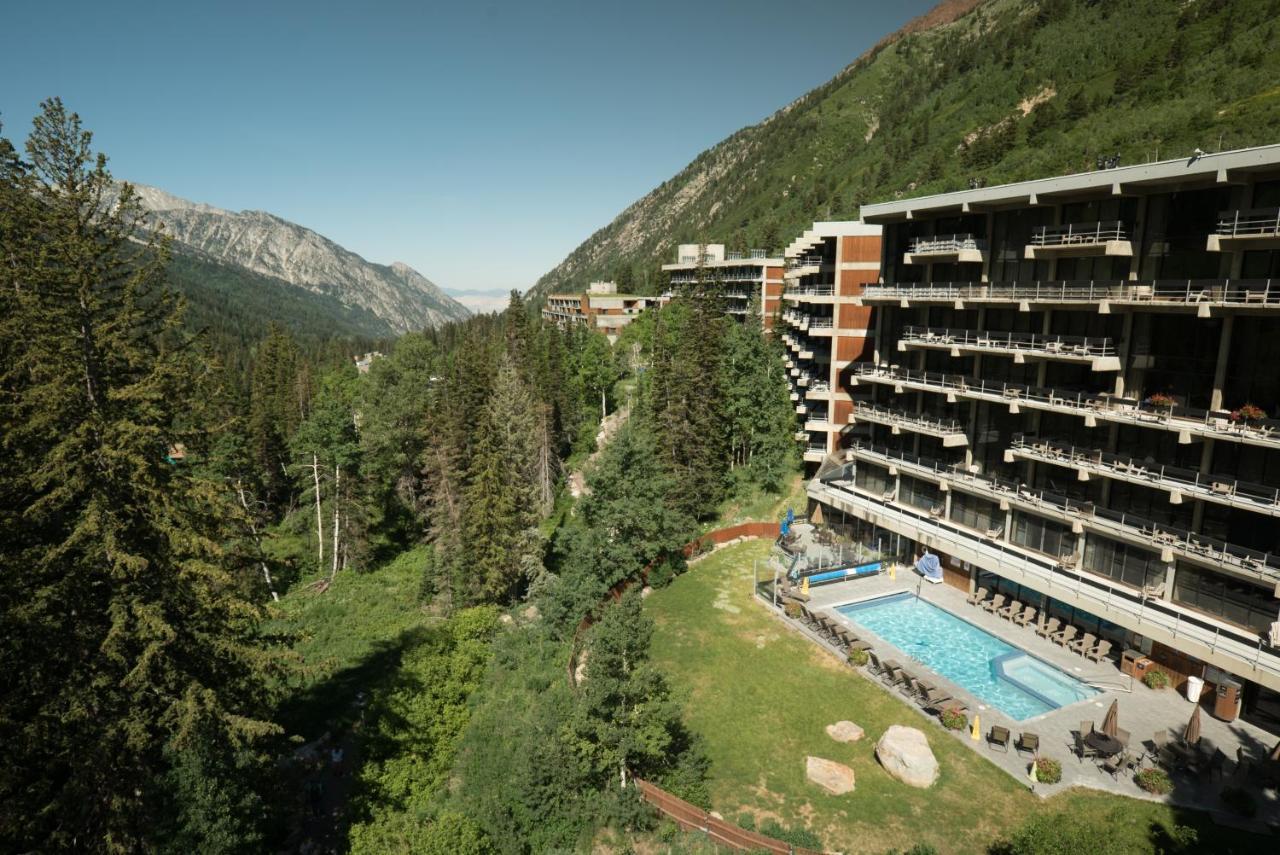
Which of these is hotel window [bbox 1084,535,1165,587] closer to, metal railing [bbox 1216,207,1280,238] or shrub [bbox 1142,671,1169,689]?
shrub [bbox 1142,671,1169,689]

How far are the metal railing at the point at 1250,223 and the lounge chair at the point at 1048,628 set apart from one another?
16.5 metres

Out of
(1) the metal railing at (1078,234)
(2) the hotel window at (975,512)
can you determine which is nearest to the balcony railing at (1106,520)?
(2) the hotel window at (975,512)

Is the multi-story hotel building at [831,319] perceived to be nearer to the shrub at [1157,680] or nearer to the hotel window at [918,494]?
the hotel window at [918,494]

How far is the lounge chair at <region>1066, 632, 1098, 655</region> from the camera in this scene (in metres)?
27.4

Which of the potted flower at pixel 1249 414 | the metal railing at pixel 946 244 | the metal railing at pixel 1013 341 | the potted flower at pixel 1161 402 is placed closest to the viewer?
the potted flower at pixel 1249 414

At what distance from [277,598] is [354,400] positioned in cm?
5202

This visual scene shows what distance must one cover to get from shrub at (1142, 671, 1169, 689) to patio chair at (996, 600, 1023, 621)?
5.91 meters

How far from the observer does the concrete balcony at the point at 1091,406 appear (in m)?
23.3

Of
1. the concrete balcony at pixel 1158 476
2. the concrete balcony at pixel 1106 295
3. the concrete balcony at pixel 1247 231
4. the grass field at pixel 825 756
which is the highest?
the concrete balcony at pixel 1247 231

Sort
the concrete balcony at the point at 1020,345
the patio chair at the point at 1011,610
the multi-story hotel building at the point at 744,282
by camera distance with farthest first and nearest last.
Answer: the multi-story hotel building at the point at 744,282, the patio chair at the point at 1011,610, the concrete balcony at the point at 1020,345

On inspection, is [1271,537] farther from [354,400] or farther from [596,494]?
[354,400]

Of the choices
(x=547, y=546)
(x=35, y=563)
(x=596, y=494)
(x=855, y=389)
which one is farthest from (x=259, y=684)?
(x=855, y=389)

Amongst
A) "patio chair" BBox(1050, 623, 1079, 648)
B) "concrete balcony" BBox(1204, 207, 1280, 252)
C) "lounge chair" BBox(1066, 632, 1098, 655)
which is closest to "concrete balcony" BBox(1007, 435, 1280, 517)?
"patio chair" BBox(1050, 623, 1079, 648)

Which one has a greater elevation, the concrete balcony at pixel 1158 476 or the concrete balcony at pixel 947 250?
the concrete balcony at pixel 947 250
